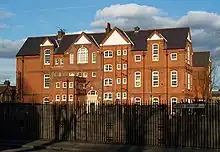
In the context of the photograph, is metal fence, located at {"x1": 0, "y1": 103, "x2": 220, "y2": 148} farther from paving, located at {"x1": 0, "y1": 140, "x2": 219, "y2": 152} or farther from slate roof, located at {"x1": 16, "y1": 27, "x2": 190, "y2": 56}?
slate roof, located at {"x1": 16, "y1": 27, "x2": 190, "y2": 56}

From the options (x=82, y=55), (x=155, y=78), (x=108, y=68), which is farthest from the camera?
(x=82, y=55)

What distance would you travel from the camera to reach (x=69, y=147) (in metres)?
24.1

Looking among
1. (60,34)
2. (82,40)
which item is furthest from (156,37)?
(60,34)

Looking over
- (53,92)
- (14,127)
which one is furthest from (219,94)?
(14,127)

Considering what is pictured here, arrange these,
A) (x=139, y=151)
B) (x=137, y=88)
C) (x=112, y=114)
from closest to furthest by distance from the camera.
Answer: (x=139, y=151) < (x=112, y=114) < (x=137, y=88)

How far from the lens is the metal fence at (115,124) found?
24.0 m

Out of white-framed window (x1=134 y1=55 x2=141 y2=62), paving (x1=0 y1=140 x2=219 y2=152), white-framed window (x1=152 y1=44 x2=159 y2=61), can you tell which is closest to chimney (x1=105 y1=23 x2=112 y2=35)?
white-framed window (x1=134 y1=55 x2=141 y2=62)

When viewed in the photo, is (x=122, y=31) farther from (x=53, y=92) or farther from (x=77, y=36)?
(x=53, y=92)

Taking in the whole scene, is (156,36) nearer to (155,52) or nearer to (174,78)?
(155,52)

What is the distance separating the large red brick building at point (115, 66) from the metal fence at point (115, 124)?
3808 centimetres

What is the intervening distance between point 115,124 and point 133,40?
161ft

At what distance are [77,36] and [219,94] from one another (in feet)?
203

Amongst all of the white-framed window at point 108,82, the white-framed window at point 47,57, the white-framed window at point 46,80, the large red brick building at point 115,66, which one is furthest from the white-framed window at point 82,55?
the white-framed window at point 46,80

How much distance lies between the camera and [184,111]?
24.4m
